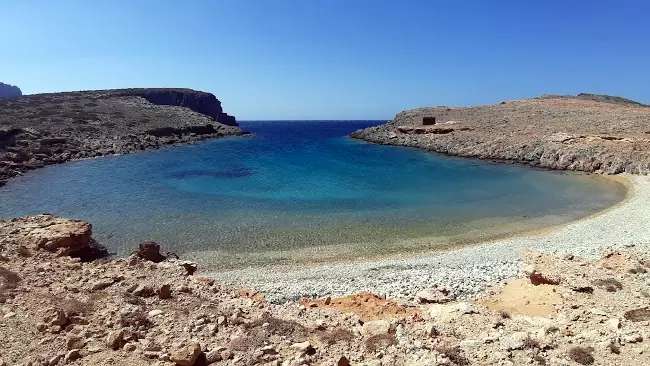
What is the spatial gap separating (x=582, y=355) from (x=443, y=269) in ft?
27.4

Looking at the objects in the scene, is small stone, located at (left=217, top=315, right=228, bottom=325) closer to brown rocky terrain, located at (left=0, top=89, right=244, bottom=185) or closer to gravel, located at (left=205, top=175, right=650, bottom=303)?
gravel, located at (left=205, top=175, right=650, bottom=303)

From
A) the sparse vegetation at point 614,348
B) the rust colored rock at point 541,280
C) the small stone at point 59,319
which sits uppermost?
the small stone at point 59,319

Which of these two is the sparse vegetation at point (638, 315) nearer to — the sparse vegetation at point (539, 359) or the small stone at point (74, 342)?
the sparse vegetation at point (539, 359)

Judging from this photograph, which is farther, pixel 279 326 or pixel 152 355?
pixel 279 326

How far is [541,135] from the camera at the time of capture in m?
53.9

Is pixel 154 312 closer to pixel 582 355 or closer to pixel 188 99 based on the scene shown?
pixel 582 355

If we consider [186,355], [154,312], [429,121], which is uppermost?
[429,121]

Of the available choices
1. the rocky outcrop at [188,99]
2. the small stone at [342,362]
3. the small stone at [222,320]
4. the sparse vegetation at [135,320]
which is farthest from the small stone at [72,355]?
the rocky outcrop at [188,99]

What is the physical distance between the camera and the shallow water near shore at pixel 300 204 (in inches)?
809

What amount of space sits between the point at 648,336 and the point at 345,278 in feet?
30.4

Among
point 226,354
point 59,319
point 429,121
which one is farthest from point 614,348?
point 429,121

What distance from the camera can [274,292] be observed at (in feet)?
47.0

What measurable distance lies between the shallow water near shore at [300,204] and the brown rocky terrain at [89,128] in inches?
245

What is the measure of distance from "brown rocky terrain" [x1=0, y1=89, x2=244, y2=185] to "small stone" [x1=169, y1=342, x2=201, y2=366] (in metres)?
39.5
